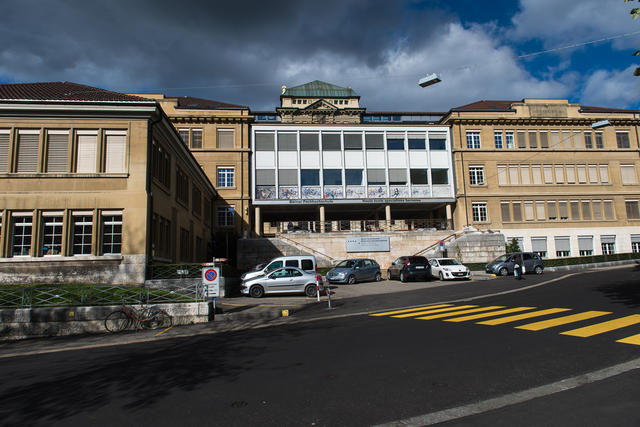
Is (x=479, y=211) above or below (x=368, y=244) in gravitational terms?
above

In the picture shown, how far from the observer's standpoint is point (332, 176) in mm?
37812

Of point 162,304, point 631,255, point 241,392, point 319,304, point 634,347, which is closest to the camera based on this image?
point 241,392

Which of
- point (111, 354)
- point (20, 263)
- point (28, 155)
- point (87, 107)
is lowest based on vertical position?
point (111, 354)

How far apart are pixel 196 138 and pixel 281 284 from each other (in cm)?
2388

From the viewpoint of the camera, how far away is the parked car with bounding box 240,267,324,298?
58.9ft

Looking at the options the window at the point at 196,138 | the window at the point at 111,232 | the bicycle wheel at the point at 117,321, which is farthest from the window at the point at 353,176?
the bicycle wheel at the point at 117,321

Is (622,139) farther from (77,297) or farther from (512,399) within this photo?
(77,297)

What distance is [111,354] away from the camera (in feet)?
26.9

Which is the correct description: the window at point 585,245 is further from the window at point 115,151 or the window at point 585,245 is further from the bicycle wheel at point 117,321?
the bicycle wheel at point 117,321

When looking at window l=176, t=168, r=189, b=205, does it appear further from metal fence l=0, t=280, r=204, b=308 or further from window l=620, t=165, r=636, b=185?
window l=620, t=165, r=636, b=185

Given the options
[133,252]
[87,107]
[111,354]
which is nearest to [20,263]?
[133,252]

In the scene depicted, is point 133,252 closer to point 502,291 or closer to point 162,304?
point 162,304

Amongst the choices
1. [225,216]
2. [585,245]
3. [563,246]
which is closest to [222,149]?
[225,216]

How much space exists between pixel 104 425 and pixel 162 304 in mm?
8268
